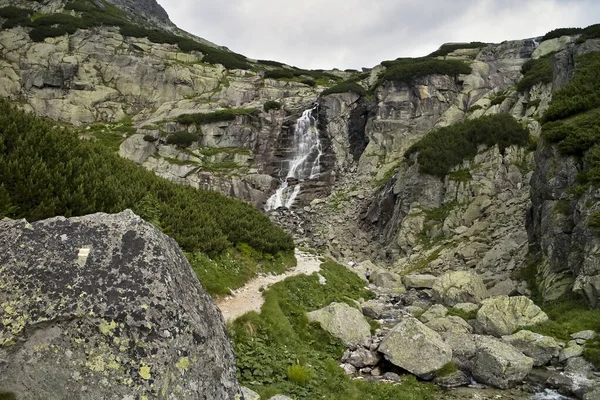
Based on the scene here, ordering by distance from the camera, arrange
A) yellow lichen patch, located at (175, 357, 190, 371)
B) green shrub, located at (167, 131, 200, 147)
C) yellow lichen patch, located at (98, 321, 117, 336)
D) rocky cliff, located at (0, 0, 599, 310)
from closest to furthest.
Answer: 1. yellow lichen patch, located at (98, 321, 117, 336)
2. yellow lichen patch, located at (175, 357, 190, 371)
3. rocky cliff, located at (0, 0, 599, 310)
4. green shrub, located at (167, 131, 200, 147)

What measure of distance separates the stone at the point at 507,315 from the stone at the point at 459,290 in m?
4.21

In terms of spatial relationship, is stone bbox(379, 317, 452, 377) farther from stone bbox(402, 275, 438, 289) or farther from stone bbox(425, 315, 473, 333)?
stone bbox(402, 275, 438, 289)

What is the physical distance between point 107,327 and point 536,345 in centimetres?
1584

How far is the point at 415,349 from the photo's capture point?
531 inches

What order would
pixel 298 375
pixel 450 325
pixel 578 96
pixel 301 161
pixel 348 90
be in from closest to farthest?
pixel 298 375 → pixel 450 325 → pixel 578 96 → pixel 301 161 → pixel 348 90

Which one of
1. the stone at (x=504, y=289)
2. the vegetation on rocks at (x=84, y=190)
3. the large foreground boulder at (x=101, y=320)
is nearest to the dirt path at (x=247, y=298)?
the vegetation on rocks at (x=84, y=190)

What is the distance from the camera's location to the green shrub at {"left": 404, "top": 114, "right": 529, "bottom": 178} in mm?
42156

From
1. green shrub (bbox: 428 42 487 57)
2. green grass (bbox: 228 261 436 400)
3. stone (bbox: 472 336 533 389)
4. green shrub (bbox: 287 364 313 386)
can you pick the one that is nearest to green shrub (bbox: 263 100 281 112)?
green shrub (bbox: 428 42 487 57)

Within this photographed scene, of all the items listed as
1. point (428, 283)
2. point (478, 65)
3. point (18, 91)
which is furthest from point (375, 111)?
point (18, 91)

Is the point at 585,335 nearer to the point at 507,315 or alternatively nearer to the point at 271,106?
the point at 507,315

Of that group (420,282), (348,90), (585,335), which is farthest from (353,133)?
(585,335)

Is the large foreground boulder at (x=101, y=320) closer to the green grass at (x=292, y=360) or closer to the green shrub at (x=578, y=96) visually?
the green grass at (x=292, y=360)

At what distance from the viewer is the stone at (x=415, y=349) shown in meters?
13.1

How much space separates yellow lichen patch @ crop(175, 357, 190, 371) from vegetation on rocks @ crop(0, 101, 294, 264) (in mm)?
7300
